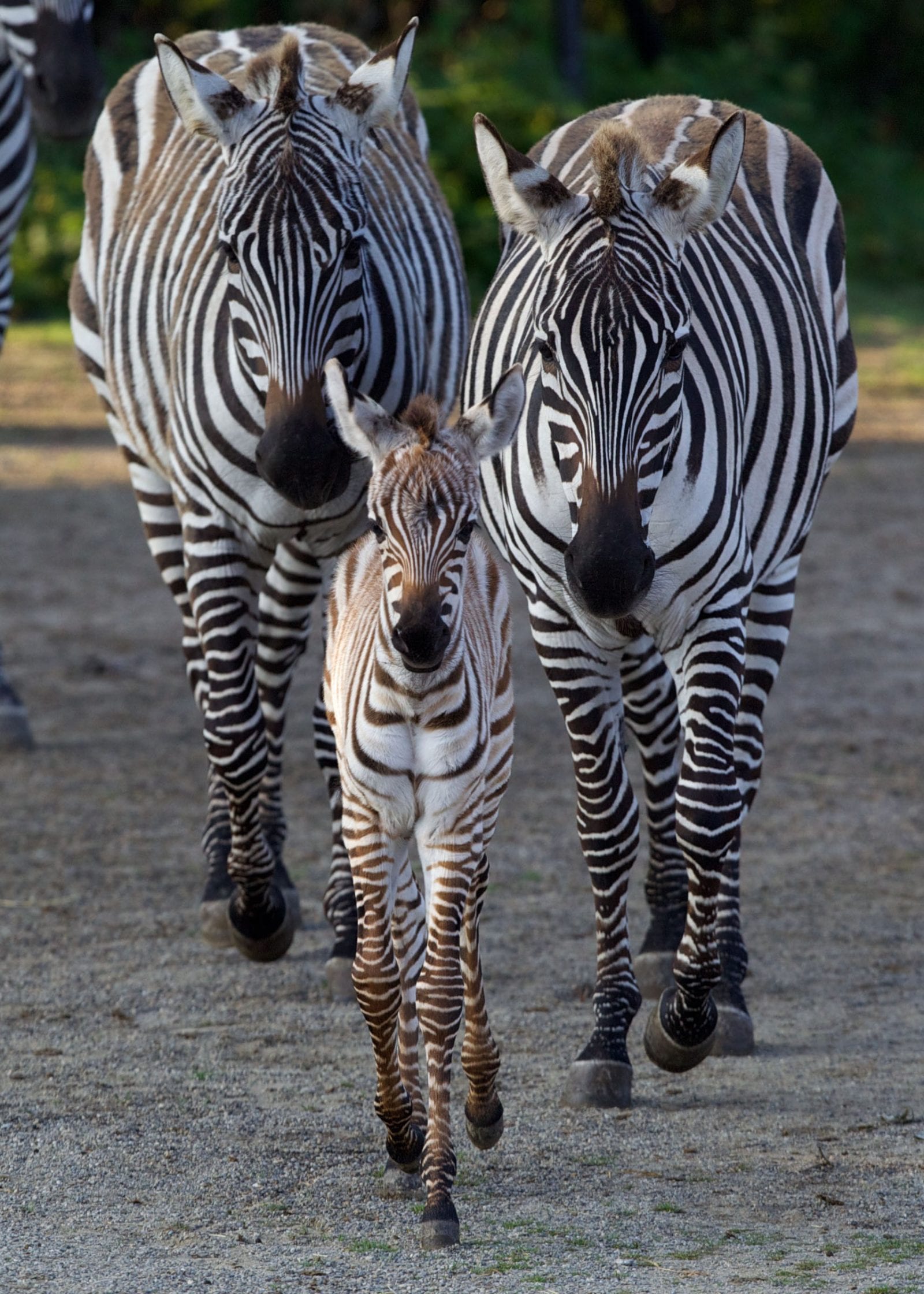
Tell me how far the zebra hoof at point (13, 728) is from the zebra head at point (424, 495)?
4589 millimetres

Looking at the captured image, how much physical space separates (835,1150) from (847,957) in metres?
1.60

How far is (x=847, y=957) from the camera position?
6.21m

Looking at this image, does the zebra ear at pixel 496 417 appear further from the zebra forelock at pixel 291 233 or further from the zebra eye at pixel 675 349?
the zebra forelock at pixel 291 233

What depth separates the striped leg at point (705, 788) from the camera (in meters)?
4.90

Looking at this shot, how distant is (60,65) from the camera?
7.93 metres

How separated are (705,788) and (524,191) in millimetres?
1694

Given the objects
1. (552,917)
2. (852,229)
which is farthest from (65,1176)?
(852,229)

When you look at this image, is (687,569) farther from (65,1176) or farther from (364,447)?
(65,1176)

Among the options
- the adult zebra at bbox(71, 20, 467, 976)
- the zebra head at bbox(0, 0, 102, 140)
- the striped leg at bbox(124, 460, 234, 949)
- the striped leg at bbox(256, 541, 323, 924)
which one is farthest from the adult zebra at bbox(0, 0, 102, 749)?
the striped leg at bbox(256, 541, 323, 924)

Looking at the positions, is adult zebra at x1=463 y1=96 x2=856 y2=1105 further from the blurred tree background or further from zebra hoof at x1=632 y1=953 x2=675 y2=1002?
the blurred tree background

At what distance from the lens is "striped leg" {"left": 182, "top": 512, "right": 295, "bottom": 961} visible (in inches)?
231

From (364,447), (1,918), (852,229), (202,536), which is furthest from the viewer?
(852,229)

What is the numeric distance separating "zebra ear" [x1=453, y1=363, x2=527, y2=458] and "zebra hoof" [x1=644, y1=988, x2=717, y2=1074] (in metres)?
1.71

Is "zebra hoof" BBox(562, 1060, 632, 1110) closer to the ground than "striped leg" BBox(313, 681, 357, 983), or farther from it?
farther from it
